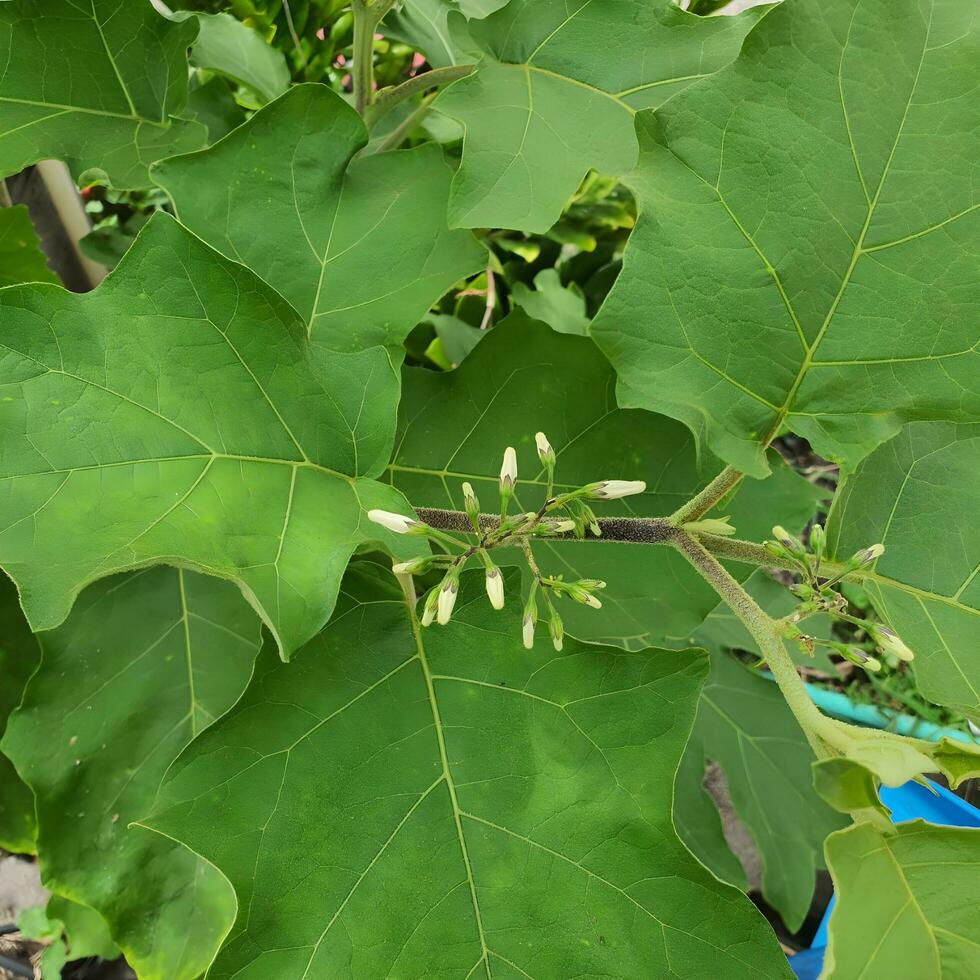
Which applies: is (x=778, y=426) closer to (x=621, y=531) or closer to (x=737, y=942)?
(x=621, y=531)

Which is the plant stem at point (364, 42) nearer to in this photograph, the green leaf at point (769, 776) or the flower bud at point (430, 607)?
the flower bud at point (430, 607)

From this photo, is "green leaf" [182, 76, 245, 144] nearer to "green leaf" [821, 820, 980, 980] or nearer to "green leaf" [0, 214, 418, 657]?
"green leaf" [0, 214, 418, 657]

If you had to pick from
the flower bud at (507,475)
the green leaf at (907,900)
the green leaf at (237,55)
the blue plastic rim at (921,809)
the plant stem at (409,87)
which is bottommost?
the blue plastic rim at (921,809)

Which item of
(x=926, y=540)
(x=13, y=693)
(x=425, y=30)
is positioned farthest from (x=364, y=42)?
(x=13, y=693)

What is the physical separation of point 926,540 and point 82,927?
0.92 m

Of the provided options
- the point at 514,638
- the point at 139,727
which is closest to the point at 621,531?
the point at 514,638

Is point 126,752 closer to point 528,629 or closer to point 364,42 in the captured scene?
point 528,629

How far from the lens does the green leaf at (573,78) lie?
1.93ft

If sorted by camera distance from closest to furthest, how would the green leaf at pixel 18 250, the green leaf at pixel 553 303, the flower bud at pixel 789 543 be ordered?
the flower bud at pixel 789 543, the green leaf at pixel 18 250, the green leaf at pixel 553 303

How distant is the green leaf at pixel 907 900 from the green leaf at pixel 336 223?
452 millimetres

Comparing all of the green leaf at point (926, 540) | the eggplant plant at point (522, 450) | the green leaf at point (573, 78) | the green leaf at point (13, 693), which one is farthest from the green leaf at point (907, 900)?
the green leaf at point (13, 693)

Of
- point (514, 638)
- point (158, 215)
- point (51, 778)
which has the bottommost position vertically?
point (51, 778)

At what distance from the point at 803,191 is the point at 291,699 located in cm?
46

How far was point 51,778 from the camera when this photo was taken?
2.41 feet
